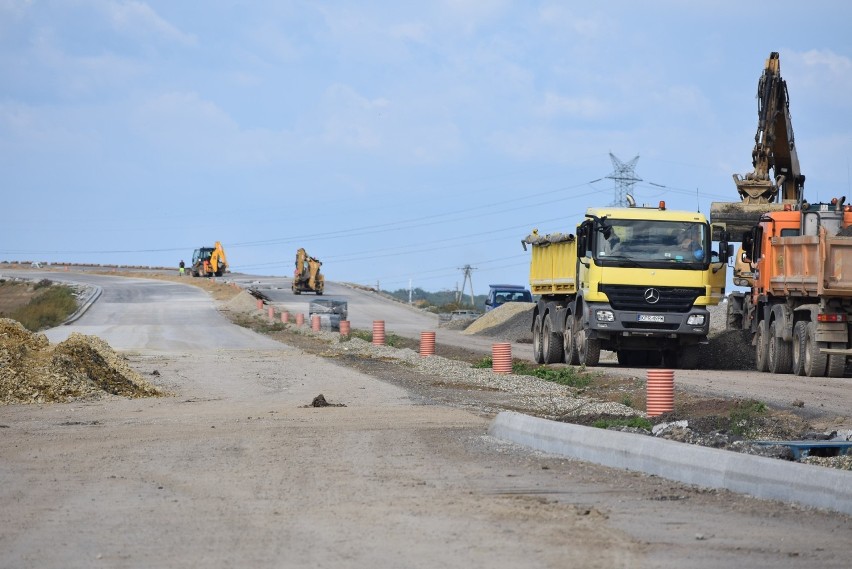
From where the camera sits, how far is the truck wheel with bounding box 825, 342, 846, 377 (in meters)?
24.8

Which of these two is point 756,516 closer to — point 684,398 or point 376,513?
point 376,513

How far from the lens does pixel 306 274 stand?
88.4 m

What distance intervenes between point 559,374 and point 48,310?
51.7 m

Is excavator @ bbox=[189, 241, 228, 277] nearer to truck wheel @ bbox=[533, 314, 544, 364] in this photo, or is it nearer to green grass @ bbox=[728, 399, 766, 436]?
truck wheel @ bbox=[533, 314, 544, 364]

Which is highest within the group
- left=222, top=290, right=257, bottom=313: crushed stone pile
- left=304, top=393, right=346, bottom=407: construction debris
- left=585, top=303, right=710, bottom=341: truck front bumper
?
left=222, top=290, right=257, bottom=313: crushed stone pile

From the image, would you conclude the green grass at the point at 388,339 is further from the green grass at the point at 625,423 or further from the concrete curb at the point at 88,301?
the green grass at the point at 625,423

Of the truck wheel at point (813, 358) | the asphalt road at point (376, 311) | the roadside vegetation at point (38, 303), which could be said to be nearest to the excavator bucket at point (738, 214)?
the truck wheel at point (813, 358)

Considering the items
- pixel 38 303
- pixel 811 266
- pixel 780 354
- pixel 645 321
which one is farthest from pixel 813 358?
pixel 38 303

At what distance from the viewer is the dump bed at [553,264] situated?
95.1 feet

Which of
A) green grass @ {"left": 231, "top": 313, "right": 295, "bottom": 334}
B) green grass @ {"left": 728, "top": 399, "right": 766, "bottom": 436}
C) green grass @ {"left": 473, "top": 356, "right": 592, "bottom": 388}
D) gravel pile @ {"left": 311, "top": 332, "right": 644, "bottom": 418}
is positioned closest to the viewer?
green grass @ {"left": 728, "top": 399, "right": 766, "bottom": 436}

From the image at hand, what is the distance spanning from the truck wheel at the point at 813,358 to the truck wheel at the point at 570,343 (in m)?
5.64

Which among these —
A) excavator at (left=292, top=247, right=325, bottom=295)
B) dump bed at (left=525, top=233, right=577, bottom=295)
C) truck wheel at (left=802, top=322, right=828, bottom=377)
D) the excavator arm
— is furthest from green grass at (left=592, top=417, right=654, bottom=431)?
the excavator arm

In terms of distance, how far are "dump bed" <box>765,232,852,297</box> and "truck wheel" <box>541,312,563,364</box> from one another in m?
5.80

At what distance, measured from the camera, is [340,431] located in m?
15.1
